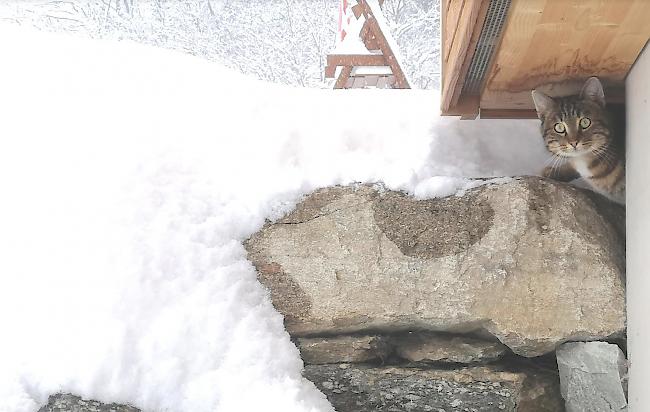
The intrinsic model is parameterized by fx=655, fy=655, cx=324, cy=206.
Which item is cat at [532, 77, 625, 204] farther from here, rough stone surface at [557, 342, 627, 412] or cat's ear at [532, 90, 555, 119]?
rough stone surface at [557, 342, 627, 412]

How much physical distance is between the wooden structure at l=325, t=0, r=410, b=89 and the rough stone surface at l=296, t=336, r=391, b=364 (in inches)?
61.6

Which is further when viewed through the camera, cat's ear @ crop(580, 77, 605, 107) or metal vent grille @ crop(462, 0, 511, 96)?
cat's ear @ crop(580, 77, 605, 107)

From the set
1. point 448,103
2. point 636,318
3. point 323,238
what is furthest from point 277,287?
point 636,318

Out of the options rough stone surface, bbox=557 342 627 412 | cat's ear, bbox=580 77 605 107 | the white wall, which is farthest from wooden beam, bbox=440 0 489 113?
rough stone surface, bbox=557 342 627 412

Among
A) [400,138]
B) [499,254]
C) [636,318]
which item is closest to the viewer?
[636,318]

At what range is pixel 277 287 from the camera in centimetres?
218

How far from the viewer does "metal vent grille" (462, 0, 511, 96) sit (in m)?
1.82

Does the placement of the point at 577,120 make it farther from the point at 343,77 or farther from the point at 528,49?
the point at 343,77

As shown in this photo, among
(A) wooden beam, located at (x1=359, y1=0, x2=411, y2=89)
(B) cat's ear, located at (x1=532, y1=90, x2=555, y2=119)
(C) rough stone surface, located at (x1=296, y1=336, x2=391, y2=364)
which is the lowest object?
(C) rough stone surface, located at (x1=296, y1=336, x2=391, y2=364)

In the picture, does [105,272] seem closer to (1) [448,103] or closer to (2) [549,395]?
(1) [448,103]

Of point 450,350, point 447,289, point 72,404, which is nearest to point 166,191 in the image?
point 72,404

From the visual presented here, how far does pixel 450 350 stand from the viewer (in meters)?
2.19

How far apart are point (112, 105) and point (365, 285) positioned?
1.16 metres

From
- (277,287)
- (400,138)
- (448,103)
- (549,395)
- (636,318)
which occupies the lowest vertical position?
(549,395)
